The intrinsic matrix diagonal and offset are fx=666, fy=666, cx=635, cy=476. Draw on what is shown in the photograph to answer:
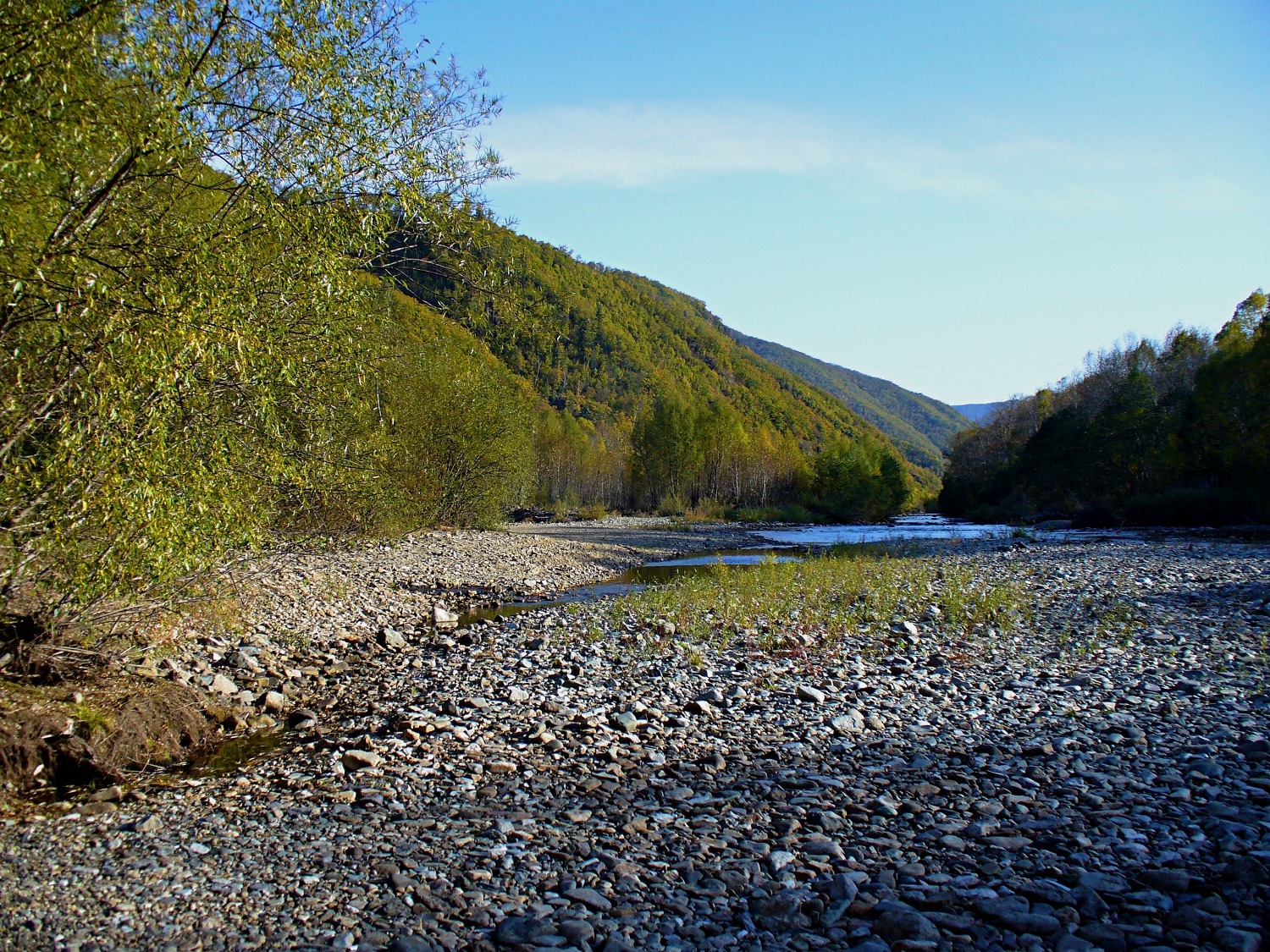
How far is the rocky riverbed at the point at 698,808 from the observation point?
397 centimetres

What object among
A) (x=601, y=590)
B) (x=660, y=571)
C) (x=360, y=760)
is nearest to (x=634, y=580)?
(x=660, y=571)

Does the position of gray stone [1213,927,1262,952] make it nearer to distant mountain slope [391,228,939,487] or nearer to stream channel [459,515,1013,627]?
stream channel [459,515,1013,627]

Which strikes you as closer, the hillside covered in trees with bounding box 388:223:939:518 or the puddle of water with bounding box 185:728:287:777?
the puddle of water with bounding box 185:728:287:777

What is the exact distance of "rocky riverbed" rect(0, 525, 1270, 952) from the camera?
3969mm

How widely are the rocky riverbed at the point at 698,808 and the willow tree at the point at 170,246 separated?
8.62 feet

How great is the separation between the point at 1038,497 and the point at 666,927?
73.4 meters

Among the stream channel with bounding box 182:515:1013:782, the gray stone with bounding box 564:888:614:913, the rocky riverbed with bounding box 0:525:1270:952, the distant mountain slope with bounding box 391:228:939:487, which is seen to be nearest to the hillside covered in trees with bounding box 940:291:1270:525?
the stream channel with bounding box 182:515:1013:782

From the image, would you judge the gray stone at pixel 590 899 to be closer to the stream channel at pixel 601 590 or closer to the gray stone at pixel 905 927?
the gray stone at pixel 905 927

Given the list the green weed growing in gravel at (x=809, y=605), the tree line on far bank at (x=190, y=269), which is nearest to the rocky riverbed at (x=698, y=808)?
the green weed growing in gravel at (x=809, y=605)

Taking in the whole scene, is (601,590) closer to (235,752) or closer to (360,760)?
(235,752)

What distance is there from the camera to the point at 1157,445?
169 feet

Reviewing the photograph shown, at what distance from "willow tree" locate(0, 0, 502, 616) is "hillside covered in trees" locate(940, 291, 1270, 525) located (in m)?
44.0

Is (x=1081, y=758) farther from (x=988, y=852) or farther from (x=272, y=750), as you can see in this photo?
(x=272, y=750)

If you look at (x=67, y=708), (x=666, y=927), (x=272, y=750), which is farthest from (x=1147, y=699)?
(x=67, y=708)
